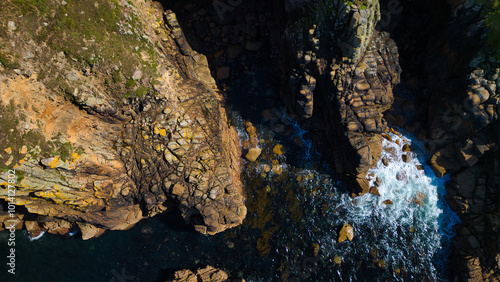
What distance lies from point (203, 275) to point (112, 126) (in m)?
7.79

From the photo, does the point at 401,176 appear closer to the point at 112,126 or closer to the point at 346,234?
the point at 346,234

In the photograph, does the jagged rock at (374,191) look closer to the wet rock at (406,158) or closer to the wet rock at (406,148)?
the wet rock at (406,158)

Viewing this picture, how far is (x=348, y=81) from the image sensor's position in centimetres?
1179

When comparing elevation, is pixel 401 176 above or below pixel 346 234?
above

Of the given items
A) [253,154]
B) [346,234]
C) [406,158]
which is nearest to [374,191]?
[406,158]

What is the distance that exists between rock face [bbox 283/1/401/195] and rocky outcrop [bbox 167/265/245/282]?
722 cm

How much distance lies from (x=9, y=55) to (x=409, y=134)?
51.9ft

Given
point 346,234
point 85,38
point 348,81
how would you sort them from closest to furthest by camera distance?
point 85,38
point 348,81
point 346,234

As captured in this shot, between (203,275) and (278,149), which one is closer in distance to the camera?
(203,275)

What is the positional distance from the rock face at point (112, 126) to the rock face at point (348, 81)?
4442mm

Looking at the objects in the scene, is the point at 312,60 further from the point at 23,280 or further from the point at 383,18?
the point at 23,280

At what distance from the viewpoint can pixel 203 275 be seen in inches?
511

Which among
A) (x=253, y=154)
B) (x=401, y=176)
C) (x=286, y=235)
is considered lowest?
(x=286, y=235)

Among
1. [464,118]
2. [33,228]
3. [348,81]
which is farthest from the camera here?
[33,228]
